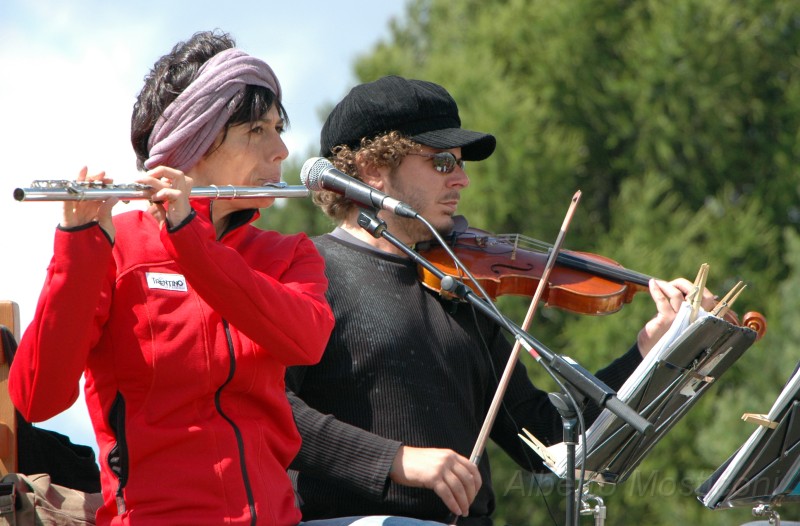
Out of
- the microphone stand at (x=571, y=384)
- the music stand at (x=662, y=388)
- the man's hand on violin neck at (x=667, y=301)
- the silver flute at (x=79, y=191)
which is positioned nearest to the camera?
the silver flute at (x=79, y=191)

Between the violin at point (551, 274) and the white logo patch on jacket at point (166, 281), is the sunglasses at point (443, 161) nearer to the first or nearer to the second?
the violin at point (551, 274)

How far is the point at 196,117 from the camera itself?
2.65 metres

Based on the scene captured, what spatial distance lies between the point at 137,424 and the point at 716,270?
11848mm

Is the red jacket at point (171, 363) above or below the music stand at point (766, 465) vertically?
above

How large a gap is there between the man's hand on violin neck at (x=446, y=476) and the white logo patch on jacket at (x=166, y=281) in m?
0.80

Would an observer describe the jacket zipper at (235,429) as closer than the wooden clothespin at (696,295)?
Yes

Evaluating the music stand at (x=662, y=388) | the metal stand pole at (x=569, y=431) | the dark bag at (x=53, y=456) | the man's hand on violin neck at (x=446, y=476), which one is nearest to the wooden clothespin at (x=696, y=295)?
the music stand at (x=662, y=388)

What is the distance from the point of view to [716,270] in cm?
1359

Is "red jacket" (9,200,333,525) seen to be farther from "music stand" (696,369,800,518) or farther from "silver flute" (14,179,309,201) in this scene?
"music stand" (696,369,800,518)

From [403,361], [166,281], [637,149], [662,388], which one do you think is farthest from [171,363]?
[637,149]

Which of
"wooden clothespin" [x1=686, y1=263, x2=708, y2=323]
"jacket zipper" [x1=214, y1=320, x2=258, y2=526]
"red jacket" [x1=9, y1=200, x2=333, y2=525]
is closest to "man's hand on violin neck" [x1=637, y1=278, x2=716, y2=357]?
"wooden clothespin" [x1=686, y1=263, x2=708, y2=323]

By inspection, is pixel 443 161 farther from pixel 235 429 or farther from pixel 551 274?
pixel 235 429

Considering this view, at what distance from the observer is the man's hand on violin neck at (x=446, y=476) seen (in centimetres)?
293

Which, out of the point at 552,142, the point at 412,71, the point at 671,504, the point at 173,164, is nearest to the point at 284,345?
the point at 173,164
